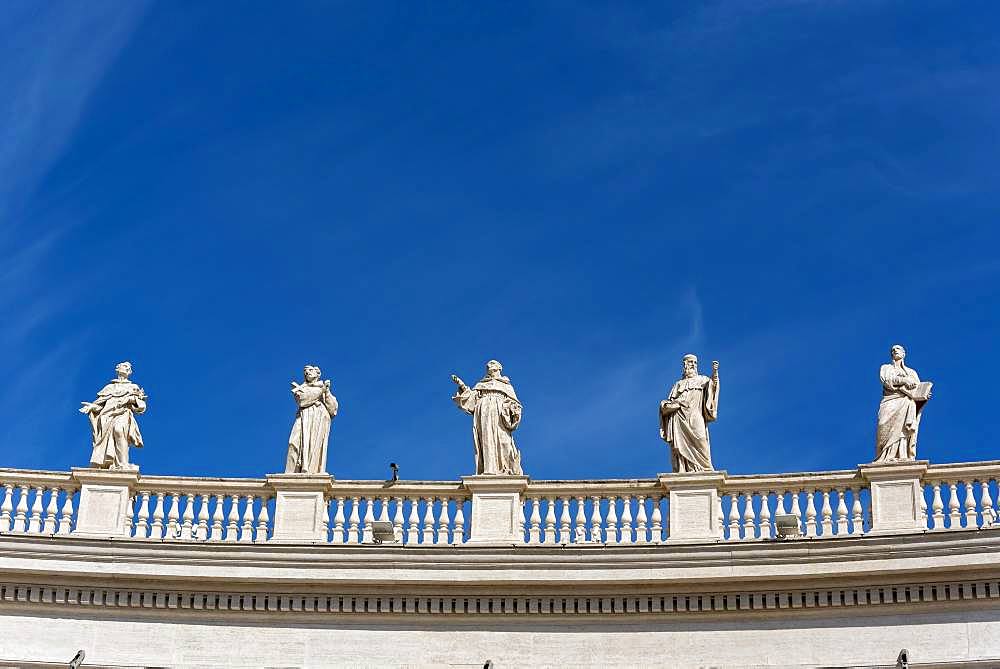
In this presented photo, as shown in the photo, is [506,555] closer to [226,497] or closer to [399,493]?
[399,493]

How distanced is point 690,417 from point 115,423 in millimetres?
9472

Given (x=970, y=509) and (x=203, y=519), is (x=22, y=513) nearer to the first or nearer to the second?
(x=203, y=519)

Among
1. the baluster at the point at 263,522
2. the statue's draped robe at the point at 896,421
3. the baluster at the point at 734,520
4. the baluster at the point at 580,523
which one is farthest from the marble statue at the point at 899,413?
the baluster at the point at 263,522

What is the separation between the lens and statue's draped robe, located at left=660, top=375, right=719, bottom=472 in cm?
3947

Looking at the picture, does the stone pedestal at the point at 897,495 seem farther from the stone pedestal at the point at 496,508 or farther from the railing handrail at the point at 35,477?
the railing handrail at the point at 35,477

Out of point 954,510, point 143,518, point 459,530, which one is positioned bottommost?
point 459,530

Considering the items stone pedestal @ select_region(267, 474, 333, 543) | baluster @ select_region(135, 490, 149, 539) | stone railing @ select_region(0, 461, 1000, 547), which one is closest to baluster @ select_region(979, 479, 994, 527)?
Result: stone railing @ select_region(0, 461, 1000, 547)

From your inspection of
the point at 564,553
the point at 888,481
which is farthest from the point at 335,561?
the point at 888,481

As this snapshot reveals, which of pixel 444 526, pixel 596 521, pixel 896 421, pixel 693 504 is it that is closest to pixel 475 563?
pixel 444 526

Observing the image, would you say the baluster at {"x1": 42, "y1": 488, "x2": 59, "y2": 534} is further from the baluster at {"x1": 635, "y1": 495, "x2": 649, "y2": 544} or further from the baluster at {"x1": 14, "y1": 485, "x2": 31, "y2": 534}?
the baluster at {"x1": 635, "y1": 495, "x2": 649, "y2": 544}

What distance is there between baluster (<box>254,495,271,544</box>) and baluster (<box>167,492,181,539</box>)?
1283mm

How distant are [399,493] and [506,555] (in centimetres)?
235

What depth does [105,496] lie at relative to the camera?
130 ft

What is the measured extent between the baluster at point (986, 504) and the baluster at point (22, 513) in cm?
1511
